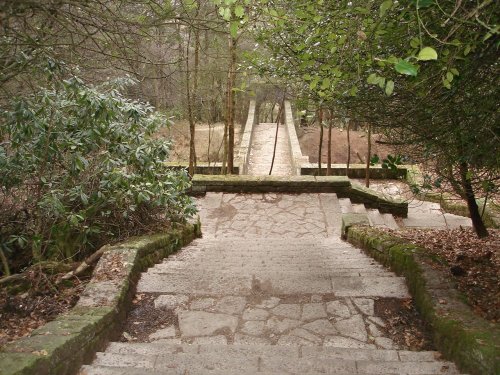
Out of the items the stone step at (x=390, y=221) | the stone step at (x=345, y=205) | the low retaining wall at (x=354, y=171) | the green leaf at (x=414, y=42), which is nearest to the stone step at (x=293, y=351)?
the green leaf at (x=414, y=42)

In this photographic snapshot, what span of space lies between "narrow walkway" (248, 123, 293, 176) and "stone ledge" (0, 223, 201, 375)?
1159 cm

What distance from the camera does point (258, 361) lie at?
3.08 m

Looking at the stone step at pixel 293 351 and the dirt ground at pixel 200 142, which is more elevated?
the dirt ground at pixel 200 142

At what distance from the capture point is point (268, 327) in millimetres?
3900

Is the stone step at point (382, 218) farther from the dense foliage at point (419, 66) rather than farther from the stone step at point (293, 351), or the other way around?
the stone step at point (293, 351)

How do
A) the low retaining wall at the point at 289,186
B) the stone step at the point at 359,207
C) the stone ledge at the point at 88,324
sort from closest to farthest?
1. the stone ledge at the point at 88,324
2. the stone step at the point at 359,207
3. the low retaining wall at the point at 289,186

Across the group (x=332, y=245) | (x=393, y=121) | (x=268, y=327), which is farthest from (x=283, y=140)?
(x=268, y=327)

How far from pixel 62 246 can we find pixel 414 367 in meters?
3.95

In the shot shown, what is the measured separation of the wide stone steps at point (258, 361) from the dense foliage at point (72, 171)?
190 centimetres

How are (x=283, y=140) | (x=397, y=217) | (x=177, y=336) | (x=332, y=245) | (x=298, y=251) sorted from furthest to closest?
(x=283, y=140) < (x=397, y=217) < (x=332, y=245) < (x=298, y=251) < (x=177, y=336)

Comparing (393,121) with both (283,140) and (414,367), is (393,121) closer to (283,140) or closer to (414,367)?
(414,367)

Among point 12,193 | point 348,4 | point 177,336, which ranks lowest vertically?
point 177,336

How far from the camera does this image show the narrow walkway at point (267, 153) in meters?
17.0

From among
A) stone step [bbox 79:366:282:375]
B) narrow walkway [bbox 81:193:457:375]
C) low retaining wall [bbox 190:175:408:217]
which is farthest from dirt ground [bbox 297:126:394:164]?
stone step [bbox 79:366:282:375]
